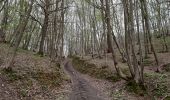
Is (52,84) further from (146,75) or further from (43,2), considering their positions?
(43,2)

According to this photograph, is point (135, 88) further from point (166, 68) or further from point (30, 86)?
point (166, 68)

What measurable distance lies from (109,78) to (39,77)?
240 inches

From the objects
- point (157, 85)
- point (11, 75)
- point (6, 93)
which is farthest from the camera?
point (157, 85)

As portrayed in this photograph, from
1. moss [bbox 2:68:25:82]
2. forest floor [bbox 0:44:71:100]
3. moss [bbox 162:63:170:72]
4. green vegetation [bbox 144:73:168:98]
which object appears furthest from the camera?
moss [bbox 162:63:170:72]

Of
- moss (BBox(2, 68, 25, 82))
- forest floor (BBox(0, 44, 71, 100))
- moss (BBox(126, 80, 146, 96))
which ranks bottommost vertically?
moss (BBox(126, 80, 146, 96))

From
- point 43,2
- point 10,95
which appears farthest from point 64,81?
point 43,2

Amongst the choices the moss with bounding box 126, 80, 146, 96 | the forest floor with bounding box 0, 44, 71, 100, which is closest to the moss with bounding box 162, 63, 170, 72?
the moss with bounding box 126, 80, 146, 96

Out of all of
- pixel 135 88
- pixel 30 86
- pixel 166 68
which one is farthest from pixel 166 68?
pixel 30 86

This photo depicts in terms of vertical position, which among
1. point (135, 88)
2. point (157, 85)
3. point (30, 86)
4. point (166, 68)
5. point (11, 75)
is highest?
point (11, 75)

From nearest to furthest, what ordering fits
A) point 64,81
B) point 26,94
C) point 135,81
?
1. point 26,94
2. point 135,81
3. point 64,81

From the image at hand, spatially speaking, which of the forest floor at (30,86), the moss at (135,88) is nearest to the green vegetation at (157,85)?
the moss at (135,88)

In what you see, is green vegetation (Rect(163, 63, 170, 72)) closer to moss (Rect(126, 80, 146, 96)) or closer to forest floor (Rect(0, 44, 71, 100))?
moss (Rect(126, 80, 146, 96))

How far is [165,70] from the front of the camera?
53.1 feet

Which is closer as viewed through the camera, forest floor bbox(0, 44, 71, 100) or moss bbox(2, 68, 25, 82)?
forest floor bbox(0, 44, 71, 100)
